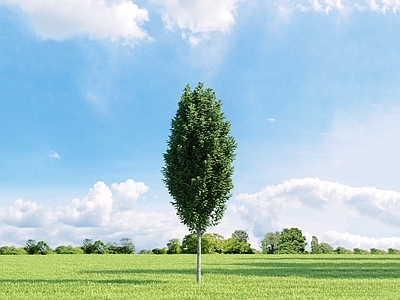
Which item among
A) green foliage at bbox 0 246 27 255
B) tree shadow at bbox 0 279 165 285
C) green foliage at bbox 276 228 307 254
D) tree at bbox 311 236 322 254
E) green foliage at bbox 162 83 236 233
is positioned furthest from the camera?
green foliage at bbox 276 228 307 254

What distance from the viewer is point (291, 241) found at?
91.8 metres

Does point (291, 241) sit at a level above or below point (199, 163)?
above

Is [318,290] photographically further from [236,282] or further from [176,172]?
[176,172]

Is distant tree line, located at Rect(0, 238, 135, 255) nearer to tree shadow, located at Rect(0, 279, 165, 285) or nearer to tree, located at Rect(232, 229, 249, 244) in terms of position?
tree, located at Rect(232, 229, 249, 244)

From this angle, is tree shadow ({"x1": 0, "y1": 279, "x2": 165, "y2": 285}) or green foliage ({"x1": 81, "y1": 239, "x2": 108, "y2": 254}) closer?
tree shadow ({"x1": 0, "y1": 279, "x2": 165, "y2": 285})

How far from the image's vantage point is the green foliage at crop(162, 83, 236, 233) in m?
25.3

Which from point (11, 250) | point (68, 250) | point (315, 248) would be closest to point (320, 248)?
point (315, 248)

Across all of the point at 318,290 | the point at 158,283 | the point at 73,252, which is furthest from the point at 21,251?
the point at 318,290

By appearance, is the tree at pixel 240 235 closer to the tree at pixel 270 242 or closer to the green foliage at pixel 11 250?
the tree at pixel 270 242

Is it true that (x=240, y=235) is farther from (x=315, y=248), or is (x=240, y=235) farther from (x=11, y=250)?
(x=11, y=250)

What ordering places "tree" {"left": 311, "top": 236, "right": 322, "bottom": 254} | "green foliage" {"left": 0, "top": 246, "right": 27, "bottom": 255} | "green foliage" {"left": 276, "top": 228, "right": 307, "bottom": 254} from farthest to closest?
"green foliage" {"left": 276, "top": 228, "right": 307, "bottom": 254}, "tree" {"left": 311, "top": 236, "right": 322, "bottom": 254}, "green foliage" {"left": 0, "top": 246, "right": 27, "bottom": 255}

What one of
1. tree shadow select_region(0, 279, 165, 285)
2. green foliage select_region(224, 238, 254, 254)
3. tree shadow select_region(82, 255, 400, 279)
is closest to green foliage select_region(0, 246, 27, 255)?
green foliage select_region(224, 238, 254, 254)

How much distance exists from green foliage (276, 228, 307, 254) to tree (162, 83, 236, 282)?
6717cm

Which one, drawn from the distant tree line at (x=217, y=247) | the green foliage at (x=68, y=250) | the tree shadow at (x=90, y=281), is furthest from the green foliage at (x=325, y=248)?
the tree shadow at (x=90, y=281)
